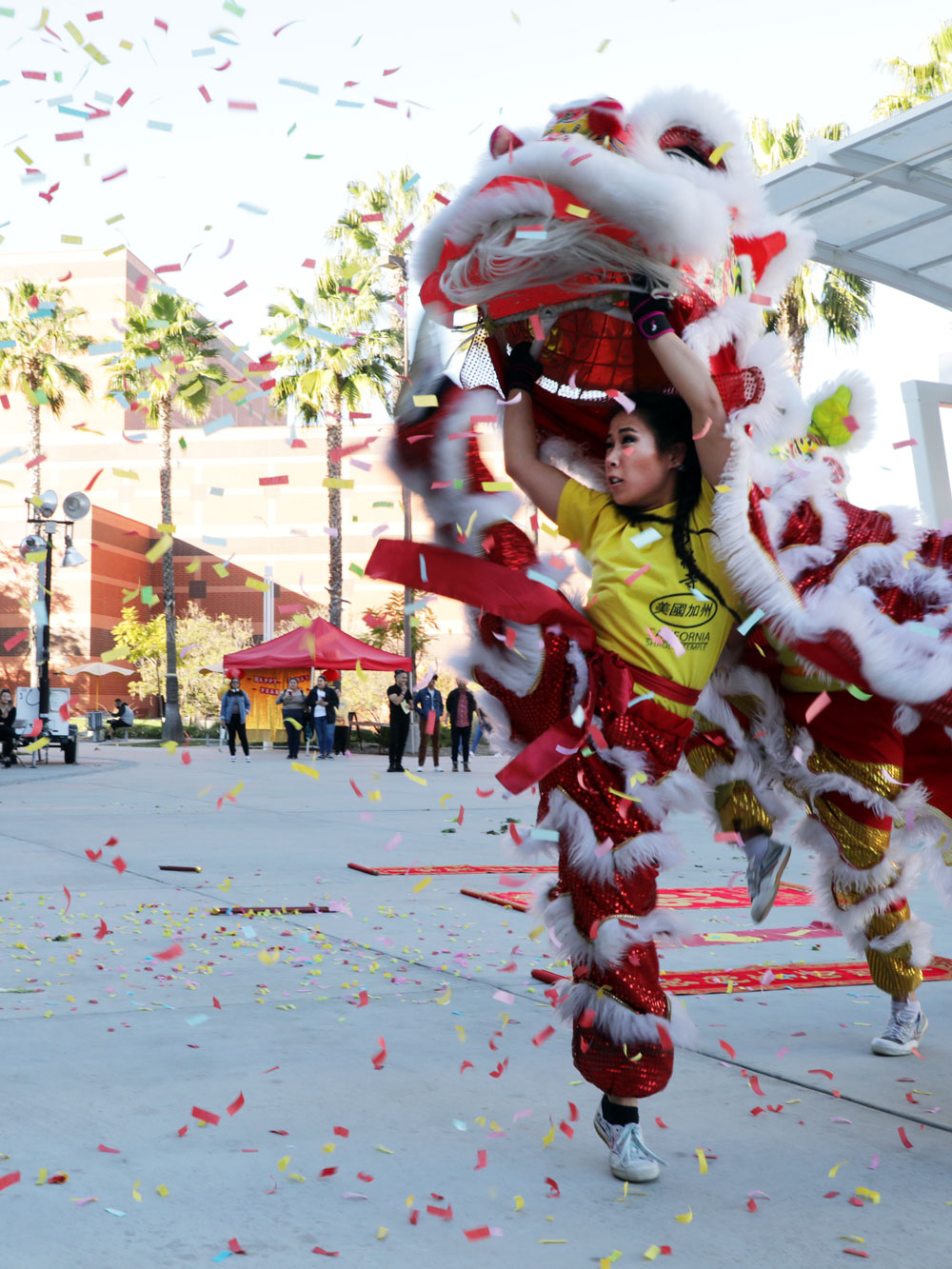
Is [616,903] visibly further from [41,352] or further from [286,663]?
[41,352]

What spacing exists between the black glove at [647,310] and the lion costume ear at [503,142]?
0.40 metres

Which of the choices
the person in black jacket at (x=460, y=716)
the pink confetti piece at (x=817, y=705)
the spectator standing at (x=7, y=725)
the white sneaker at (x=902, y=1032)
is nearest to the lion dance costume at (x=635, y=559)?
the pink confetti piece at (x=817, y=705)

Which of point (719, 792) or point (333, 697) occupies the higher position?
point (333, 697)

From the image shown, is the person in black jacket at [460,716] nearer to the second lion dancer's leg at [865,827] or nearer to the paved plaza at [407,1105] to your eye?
the paved plaza at [407,1105]

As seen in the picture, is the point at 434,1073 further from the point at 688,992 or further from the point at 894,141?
the point at 894,141

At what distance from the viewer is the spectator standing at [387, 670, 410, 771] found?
Answer: 1781 centimetres

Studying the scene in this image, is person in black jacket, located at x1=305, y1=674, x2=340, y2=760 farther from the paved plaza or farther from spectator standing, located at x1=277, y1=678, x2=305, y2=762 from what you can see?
the paved plaza

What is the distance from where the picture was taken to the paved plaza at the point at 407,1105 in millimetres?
2143

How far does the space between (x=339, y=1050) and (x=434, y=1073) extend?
311mm

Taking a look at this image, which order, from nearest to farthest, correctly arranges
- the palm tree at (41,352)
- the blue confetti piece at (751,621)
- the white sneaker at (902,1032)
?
1. the blue confetti piece at (751,621)
2. the white sneaker at (902,1032)
3. the palm tree at (41,352)

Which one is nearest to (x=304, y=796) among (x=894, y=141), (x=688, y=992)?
(x=894, y=141)

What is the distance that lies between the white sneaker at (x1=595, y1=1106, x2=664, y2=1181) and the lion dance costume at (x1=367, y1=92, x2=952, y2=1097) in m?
0.08

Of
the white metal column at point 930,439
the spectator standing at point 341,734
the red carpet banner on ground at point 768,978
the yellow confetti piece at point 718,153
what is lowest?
the red carpet banner on ground at point 768,978

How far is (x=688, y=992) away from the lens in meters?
3.99
